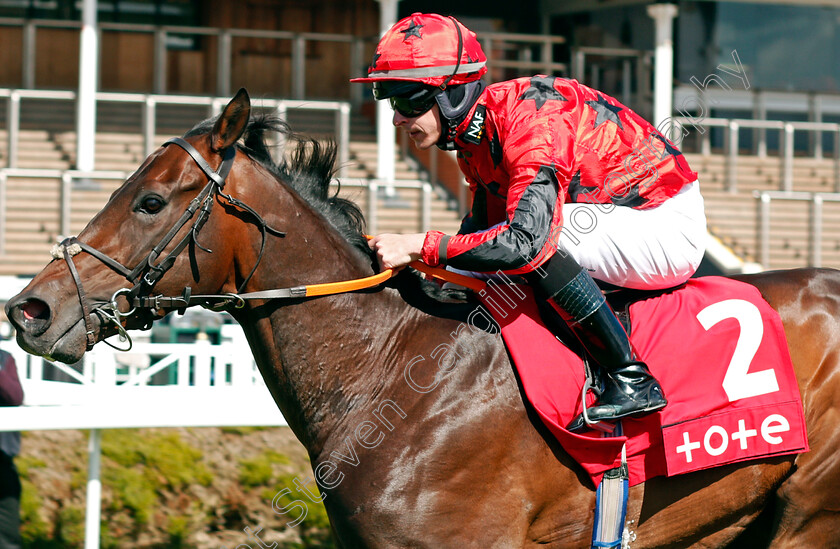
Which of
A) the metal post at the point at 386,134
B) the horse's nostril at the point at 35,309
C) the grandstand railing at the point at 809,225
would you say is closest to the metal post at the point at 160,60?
the metal post at the point at 386,134

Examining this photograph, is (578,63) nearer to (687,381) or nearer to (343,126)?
(343,126)

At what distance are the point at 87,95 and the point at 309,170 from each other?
788 centimetres

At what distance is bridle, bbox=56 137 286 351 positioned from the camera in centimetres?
249

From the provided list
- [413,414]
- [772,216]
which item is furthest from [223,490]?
[772,216]

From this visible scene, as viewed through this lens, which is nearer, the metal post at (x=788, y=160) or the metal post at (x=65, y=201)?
the metal post at (x=65, y=201)

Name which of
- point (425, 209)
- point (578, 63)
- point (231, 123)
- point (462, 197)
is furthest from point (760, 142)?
point (231, 123)

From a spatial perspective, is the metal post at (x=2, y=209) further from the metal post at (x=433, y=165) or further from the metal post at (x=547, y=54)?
the metal post at (x=547, y=54)

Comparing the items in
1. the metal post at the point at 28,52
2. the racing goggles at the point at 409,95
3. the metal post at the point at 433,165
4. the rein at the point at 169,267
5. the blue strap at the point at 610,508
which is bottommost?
the blue strap at the point at 610,508

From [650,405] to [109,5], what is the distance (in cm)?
1225

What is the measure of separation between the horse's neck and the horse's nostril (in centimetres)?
57

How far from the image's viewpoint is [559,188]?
Answer: 263 centimetres

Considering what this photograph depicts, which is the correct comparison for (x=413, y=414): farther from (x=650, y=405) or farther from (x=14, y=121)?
(x=14, y=121)

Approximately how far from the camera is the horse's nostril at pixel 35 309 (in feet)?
8.05

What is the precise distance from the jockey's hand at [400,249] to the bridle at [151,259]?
43cm
